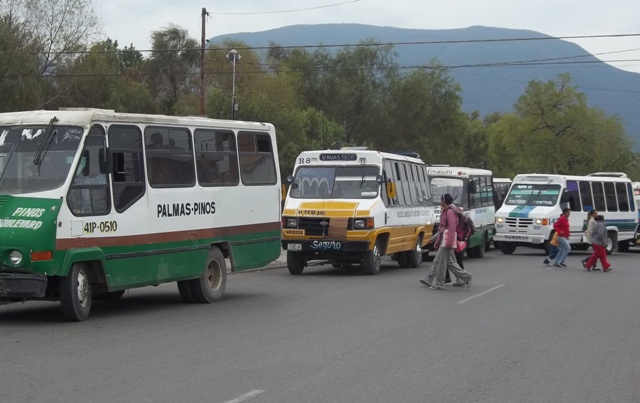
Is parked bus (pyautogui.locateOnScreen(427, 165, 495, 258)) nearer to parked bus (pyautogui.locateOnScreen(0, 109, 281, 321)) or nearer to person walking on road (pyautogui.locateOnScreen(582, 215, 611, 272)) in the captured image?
person walking on road (pyautogui.locateOnScreen(582, 215, 611, 272))

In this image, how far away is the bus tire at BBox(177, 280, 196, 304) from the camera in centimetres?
1644

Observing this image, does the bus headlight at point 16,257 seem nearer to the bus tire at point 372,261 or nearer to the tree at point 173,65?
the bus tire at point 372,261

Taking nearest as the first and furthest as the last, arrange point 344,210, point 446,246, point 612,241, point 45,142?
point 45,142, point 446,246, point 344,210, point 612,241

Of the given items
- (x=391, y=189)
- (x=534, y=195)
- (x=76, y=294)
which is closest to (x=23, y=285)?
(x=76, y=294)

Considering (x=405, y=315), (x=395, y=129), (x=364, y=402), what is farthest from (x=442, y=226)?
(x=395, y=129)

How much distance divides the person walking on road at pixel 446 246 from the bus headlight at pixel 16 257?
8.97m

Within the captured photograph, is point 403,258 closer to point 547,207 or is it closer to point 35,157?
point 547,207

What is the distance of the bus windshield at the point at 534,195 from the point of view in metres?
35.7

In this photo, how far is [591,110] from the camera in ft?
285

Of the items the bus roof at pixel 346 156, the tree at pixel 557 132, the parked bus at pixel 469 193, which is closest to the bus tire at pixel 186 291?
the bus roof at pixel 346 156

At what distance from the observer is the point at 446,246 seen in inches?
757

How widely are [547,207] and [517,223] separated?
1188 millimetres

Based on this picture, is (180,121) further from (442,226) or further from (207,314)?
(442,226)

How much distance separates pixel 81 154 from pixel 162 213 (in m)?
2.00
